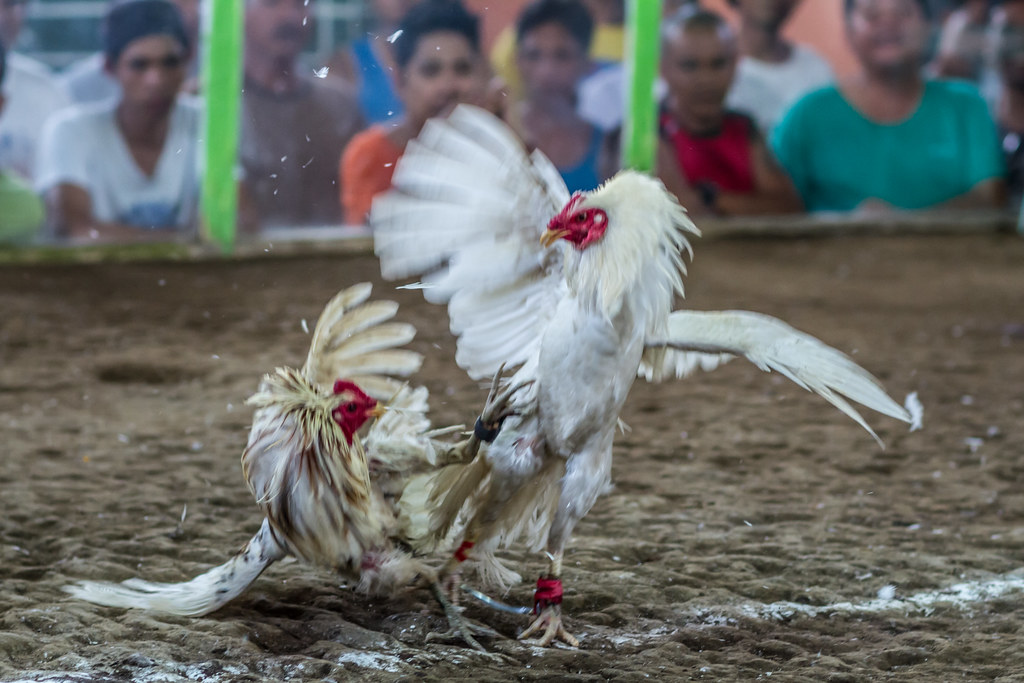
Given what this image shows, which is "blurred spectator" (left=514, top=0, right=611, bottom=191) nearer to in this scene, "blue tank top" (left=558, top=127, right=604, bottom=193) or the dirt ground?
"blue tank top" (left=558, top=127, right=604, bottom=193)

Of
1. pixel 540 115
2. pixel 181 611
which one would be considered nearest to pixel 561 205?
pixel 181 611

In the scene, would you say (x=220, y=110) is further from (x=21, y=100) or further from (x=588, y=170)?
(x=588, y=170)

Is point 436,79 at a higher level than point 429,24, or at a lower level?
lower

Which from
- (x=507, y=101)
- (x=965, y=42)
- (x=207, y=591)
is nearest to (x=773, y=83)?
(x=965, y=42)

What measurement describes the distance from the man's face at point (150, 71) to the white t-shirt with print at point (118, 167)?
124mm

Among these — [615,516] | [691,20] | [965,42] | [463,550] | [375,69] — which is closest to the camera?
[463,550]

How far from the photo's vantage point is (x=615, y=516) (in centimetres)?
423

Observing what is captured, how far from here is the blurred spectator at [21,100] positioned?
8.27 meters

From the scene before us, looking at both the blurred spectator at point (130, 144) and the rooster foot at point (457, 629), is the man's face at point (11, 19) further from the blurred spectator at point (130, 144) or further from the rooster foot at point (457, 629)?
the rooster foot at point (457, 629)

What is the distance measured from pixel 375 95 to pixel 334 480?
21.0 ft

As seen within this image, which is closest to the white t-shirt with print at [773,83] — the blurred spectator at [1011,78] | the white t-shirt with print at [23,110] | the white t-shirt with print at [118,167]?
the blurred spectator at [1011,78]

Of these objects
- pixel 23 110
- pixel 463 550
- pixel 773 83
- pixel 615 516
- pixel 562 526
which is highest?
pixel 773 83

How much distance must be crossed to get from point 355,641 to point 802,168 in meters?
8.69

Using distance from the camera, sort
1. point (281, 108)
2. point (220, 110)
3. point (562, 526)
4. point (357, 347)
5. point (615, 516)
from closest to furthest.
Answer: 1. point (562, 526)
2. point (357, 347)
3. point (615, 516)
4. point (220, 110)
5. point (281, 108)
